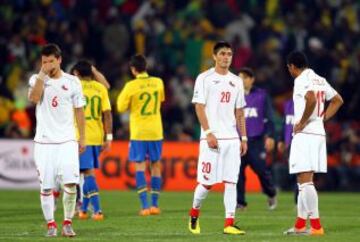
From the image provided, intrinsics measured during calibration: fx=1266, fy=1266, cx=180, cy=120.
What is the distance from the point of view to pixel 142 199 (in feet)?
68.7

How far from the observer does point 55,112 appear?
53.5 feet

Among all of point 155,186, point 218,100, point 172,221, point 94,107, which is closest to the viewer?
point 218,100

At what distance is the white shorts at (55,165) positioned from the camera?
16203 millimetres

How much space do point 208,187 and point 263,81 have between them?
614 inches

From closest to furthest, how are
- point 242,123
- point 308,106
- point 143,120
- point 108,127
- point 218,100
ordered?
point 308,106 → point 218,100 → point 242,123 → point 108,127 → point 143,120

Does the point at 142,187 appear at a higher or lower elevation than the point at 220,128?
lower

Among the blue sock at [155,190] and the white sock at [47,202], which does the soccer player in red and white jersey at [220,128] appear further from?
the blue sock at [155,190]

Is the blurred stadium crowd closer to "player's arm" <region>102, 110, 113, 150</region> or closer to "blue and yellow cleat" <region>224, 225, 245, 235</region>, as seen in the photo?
"player's arm" <region>102, 110, 113, 150</region>

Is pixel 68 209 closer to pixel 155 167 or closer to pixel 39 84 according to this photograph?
pixel 39 84

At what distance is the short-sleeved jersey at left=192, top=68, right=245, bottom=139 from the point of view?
16.9 meters

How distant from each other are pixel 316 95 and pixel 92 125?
477cm

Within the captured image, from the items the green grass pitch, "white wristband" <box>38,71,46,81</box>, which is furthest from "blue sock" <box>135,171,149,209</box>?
"white wristband" <box>38,71,46,81</box>

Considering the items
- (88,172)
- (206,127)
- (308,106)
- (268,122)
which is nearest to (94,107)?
(88,172)

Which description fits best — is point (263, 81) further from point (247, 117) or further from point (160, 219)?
point (160, 219)
